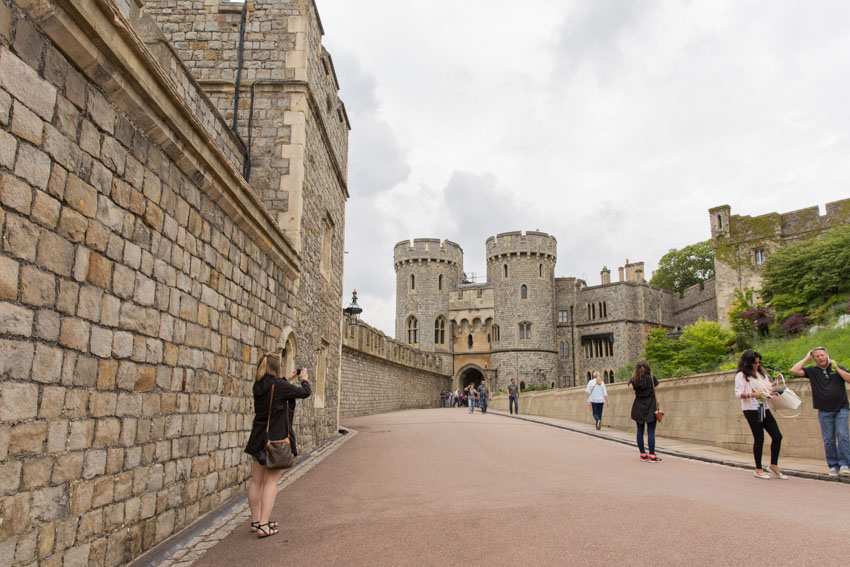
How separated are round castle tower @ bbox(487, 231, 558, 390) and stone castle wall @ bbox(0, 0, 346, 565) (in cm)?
4482

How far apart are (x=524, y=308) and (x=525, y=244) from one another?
5381mm

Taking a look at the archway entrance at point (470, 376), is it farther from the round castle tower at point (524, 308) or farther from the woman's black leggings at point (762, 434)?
the woman's black leggings at point (762, 434)

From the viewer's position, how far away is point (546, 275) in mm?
52312

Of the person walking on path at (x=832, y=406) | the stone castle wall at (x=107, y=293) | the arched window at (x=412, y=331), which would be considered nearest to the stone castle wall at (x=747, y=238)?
the arched window at (x=412, y=331)

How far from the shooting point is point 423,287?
54.4 m

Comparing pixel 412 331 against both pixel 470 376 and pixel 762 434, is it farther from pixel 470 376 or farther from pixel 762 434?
pixel 762 434

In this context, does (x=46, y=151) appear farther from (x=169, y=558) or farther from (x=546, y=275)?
(x=546, y=275)

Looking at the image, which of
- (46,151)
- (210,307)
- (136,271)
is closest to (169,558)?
(136,271)

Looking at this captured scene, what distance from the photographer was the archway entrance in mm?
53031

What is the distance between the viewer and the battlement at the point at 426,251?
54.7m

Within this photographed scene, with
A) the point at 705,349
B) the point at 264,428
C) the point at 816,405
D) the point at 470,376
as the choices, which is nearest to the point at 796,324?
the point at 705,349

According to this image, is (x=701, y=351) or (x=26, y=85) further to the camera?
(x=701, y=351)

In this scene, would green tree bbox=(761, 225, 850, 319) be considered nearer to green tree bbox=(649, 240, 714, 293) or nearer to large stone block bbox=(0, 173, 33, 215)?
large stone block bbox=(0, 173, 33, 215)

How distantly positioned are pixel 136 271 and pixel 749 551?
4531mm
